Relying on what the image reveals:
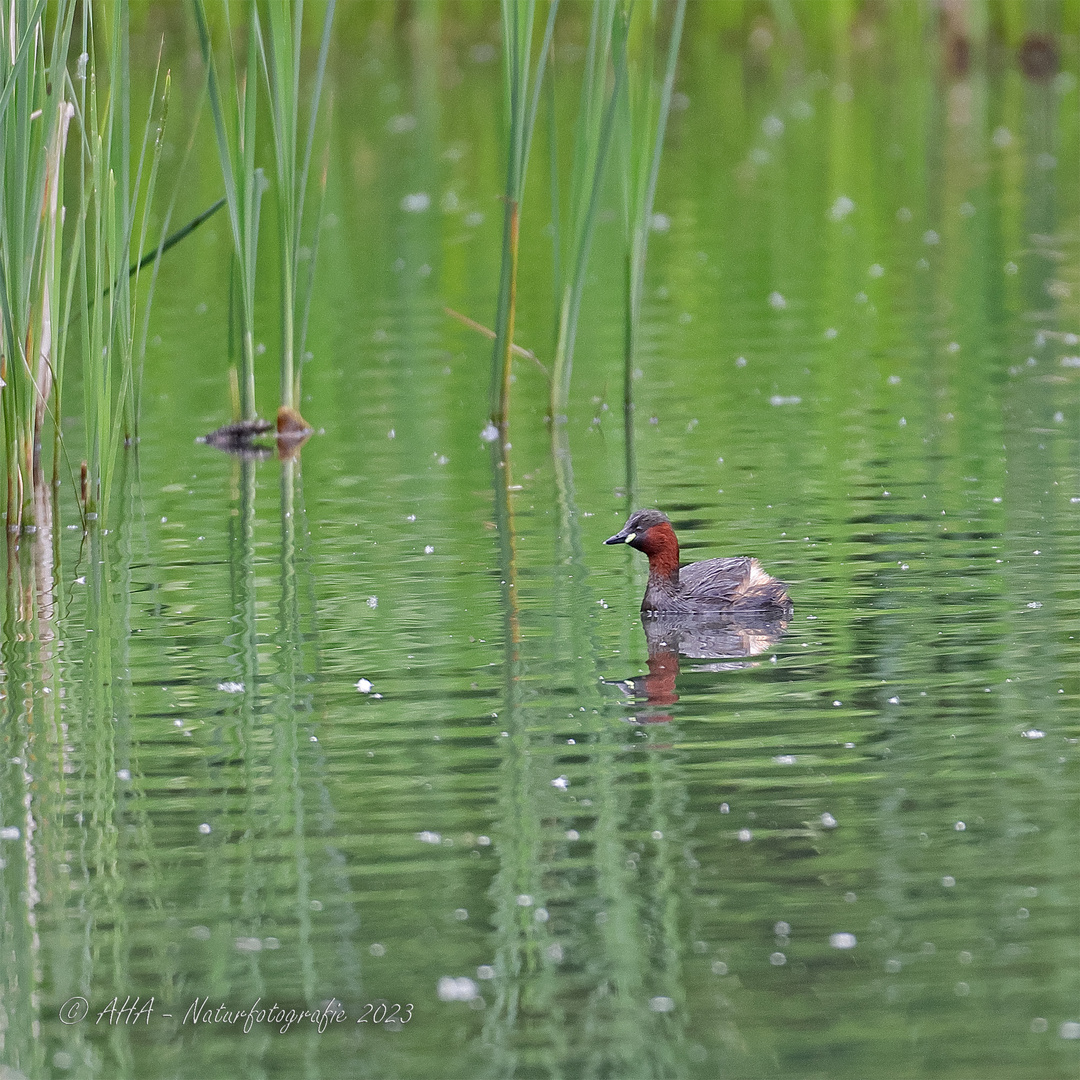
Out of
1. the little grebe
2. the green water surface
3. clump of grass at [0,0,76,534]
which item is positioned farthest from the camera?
clump of grass at [0,0,76,534]

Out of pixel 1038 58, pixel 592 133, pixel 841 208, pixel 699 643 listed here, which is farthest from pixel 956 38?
pixel 699 643

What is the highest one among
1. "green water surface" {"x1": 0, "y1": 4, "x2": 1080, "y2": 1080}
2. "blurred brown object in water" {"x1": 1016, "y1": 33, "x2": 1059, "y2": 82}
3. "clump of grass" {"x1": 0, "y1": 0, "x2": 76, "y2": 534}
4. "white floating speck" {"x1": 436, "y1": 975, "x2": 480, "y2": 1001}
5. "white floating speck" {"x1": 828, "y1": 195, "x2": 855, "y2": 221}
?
"blurred brown object in water" {"x1": 1016, "y1": 33, "x2": 1059, "y2": 82}

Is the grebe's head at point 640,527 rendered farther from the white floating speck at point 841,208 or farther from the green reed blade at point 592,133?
the white floating speck at point 841,208

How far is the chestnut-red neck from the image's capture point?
885 centimetres

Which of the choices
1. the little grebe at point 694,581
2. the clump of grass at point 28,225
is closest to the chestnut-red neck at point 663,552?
the little grebe at point 694,581

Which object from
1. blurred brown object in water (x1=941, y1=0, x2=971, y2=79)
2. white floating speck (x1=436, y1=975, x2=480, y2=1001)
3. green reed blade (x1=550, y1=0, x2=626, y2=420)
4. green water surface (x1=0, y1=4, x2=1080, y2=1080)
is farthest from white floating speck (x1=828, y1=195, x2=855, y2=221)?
white floating speck (x1=436, y1=975, x2=480, y2=1001)

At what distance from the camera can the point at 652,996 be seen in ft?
16.7

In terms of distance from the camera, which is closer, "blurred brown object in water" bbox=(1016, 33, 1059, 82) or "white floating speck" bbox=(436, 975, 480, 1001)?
"white floating speck" bbox=(436, 975, 480, 1001)

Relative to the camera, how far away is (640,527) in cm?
896

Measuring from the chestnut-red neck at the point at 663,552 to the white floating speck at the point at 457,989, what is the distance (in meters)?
3.81

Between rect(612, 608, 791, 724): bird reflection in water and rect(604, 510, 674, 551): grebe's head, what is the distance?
0.36 meters

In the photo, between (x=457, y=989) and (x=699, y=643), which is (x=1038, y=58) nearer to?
(x=699, y=643)

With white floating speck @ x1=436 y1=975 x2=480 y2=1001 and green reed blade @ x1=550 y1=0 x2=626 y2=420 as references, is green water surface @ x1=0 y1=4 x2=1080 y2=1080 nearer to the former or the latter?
white floating speck @ x1=436 y1=975 x2=480 y2=1001

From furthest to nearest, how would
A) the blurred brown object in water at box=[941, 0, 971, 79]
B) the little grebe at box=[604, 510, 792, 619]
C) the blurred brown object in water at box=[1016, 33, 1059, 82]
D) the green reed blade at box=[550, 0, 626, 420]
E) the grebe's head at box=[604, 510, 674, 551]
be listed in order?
the blurred brown object in water at box=[1016, 33, 1059, 82] < the blurred brown object in water at box=[941, 0, 971, 79] < the green reed blade at box=[550, 0, 626, 420] < the grebe's head at box=[604, 510, 674, 551] < the little grebe at box=[604, 510, 792, 619]
